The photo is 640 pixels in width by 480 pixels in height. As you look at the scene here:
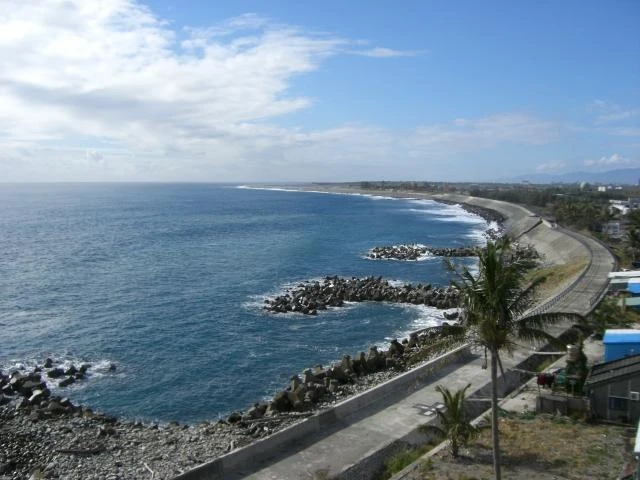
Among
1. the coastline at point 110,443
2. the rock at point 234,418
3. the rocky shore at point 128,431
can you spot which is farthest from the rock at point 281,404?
the rock at point 234,418

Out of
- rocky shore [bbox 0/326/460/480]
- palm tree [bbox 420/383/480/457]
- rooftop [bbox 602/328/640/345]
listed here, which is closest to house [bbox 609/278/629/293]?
rooftop [bbox 602/328/640/345]

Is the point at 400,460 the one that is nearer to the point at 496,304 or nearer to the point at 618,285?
the point at 496,304

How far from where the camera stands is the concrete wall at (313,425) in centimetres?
1497

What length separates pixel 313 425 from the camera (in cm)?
1770

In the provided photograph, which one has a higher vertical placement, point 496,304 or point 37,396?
point 496,304

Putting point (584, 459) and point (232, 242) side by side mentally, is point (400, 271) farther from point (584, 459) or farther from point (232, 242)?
point (584, 459)

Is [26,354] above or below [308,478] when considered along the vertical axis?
below

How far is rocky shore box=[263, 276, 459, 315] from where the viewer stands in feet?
138

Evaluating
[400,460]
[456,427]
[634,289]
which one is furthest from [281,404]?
[634,289]

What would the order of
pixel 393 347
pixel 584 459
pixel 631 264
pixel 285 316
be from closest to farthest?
pixel 584 459 < pixel 393 347 < pixel 285 316 < pixel 631 264

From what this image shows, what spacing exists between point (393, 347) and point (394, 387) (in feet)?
29.2

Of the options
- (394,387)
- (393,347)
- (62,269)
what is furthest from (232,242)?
(394,387)

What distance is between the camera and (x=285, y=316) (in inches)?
1575

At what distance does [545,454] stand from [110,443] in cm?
1547
